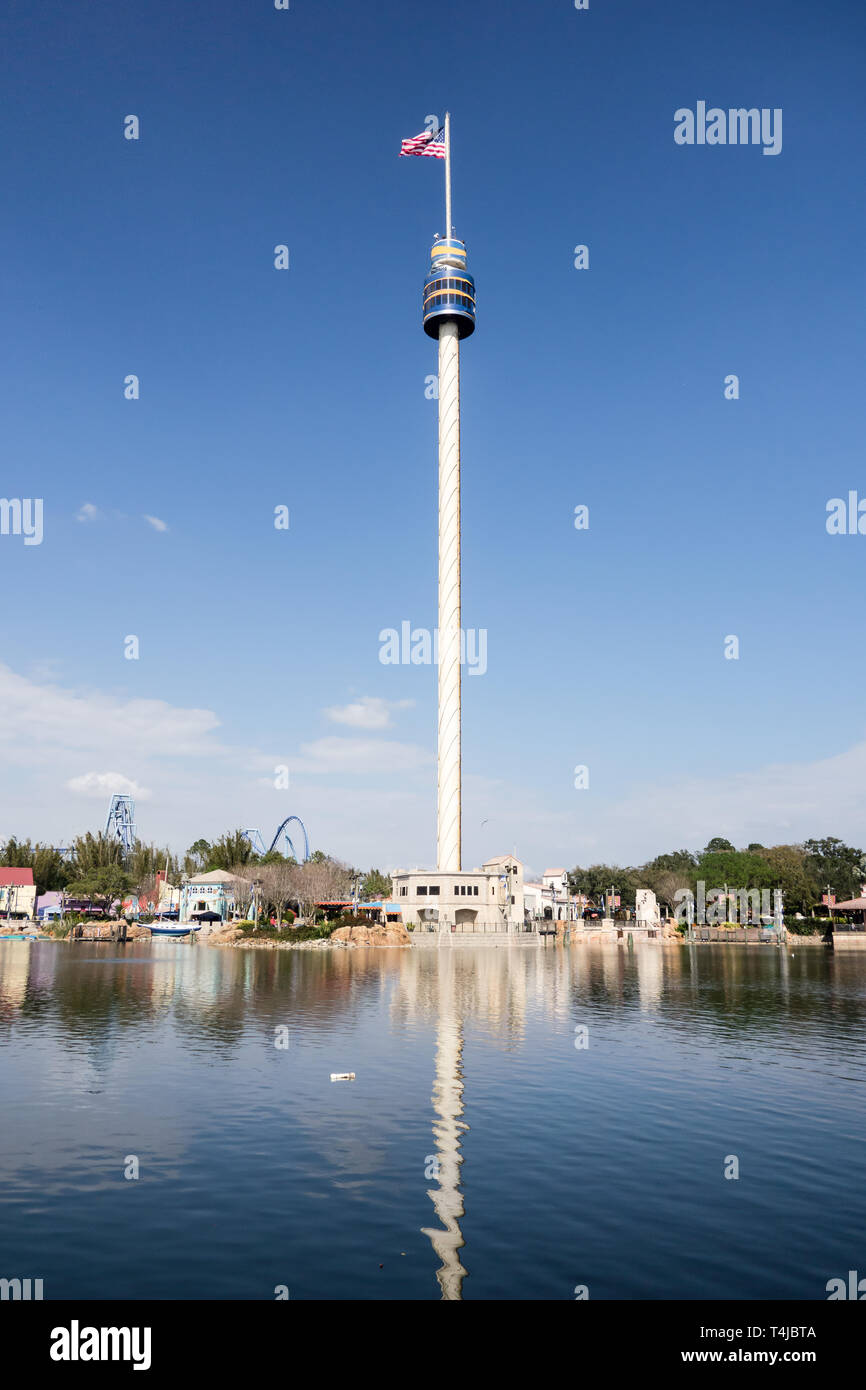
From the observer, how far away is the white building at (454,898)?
115188 millimetres

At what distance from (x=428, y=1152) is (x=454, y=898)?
98124 mm

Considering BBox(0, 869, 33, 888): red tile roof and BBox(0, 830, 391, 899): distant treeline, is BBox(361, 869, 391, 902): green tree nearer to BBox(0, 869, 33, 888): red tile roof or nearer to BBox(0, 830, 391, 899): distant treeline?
BBox(0, 830, 391, 899): distant treeline

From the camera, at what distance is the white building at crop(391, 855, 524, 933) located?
11519 centimetres

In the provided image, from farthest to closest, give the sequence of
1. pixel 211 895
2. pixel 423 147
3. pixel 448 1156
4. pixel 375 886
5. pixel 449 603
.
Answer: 1. pixel 375 886
2. pixel 211 895
3. pixel 449 603
4. pixel 423 147
5. pixel 448 1156

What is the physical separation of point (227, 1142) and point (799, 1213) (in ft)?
39.1

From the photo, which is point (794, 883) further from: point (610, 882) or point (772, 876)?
point (610, 882)

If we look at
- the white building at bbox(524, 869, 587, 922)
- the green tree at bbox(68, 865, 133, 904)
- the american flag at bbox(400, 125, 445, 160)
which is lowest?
the white building at bbox(524, 869, 587, 922)

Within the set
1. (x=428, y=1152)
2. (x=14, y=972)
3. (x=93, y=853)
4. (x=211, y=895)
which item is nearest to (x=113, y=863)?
(x=93, y=853)

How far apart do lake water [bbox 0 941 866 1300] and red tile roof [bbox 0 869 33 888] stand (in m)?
126

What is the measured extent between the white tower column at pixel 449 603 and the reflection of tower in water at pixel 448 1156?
79776 millimetres

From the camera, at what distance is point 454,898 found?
11562 centimetres

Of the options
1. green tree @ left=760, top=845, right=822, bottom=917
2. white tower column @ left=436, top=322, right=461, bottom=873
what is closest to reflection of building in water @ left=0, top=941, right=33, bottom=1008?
white tower column @ left=436, top=322, right=461, bottom=873

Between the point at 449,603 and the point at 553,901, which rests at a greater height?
the point at 449,603

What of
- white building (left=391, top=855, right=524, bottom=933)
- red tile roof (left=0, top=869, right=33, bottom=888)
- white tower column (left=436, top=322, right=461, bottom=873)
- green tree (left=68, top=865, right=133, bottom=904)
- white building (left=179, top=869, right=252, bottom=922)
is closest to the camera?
white building (left=391, top=855, right=524, bottom=933)
